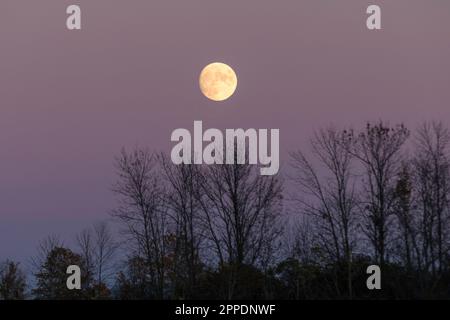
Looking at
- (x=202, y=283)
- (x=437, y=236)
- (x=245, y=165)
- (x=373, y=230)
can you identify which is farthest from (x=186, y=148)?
(x=437, y=236)

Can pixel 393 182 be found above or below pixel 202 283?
above

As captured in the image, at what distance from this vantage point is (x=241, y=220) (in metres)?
37.4

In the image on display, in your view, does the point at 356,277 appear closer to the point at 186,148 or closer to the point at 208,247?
the point at 208,247

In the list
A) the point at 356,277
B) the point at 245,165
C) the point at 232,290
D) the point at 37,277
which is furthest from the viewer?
the point at 37,277

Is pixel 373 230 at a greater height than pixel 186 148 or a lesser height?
lesser

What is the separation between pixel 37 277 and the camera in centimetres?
5909

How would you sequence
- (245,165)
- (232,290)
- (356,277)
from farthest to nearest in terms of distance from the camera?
(245,165) < (356,277) < (232,290)

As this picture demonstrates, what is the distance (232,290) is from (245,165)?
7.23 meters
